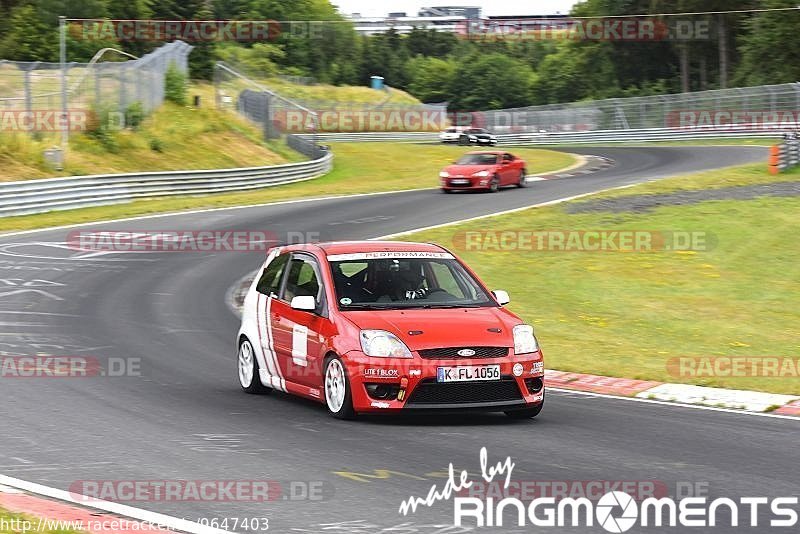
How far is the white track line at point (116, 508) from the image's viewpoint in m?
6.54

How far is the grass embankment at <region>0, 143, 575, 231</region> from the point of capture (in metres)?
31.1

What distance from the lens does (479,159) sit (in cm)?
3828

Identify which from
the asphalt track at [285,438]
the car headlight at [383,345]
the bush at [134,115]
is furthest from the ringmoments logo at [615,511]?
the bush at [134,115]

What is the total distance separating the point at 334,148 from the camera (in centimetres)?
6488

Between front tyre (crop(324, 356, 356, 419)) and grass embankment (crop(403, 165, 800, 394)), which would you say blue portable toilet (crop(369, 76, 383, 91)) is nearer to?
grass embankment (crop(403, 165, 800, 394))

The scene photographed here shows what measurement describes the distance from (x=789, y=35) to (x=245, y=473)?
81.8m

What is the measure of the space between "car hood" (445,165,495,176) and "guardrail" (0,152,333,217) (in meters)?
7.55

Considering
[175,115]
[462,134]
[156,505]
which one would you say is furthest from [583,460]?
[462,134]

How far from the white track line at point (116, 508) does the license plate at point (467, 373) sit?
10.6ft

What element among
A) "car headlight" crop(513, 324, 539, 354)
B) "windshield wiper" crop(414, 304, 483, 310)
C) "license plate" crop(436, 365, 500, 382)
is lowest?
"license plate" crop(436, 365, 500, 382)

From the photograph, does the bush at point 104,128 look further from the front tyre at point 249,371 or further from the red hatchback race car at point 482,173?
the front tyre at point 249,371

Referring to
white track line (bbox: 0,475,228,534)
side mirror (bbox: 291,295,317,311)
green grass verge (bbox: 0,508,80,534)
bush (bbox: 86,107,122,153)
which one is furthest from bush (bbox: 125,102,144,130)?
green grass verge (bbox: 0,508,80,534)

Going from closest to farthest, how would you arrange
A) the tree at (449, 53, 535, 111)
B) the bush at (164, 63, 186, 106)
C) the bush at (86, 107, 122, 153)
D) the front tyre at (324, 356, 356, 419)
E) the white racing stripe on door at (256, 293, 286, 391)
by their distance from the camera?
the front tyre at (324, 356, 356, 419), the white racing stripe on door at (256, 293, 286, 391), the bush at (86, 107, 122, 153), the bush at (164, 63, 186, 106), the tree at (449, 53, 535, 111)

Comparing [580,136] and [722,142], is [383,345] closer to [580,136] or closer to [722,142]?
A: [722,142]
